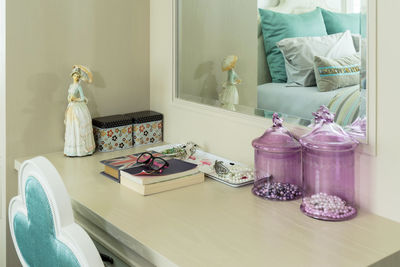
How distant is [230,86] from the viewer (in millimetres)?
1678

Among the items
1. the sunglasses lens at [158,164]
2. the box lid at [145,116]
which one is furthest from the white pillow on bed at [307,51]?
the box lid at [145,116]

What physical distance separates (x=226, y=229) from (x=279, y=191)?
26cm

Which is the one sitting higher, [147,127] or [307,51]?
[307,51]

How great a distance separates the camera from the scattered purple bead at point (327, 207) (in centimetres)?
124

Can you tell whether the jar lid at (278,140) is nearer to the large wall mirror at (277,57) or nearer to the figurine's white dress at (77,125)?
the large wall mirror at (277,57)

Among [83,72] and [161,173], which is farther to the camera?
[83,72]

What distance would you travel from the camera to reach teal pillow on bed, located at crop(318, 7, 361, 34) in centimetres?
125

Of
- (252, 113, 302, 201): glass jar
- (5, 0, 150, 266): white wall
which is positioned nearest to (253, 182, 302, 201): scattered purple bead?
(252, 113, 302, 201): glass jar

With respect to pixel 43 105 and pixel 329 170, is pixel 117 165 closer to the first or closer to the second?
pixel 43 105

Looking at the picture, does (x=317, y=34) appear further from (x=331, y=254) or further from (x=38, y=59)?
(x=38, y=59)

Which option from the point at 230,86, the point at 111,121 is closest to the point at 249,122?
the point at 230,86

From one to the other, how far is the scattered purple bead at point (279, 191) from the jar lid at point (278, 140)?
0.35ft

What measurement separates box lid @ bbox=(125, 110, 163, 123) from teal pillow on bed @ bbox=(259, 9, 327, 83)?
2.03ft

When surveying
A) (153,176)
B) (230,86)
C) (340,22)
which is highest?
(340,22)
